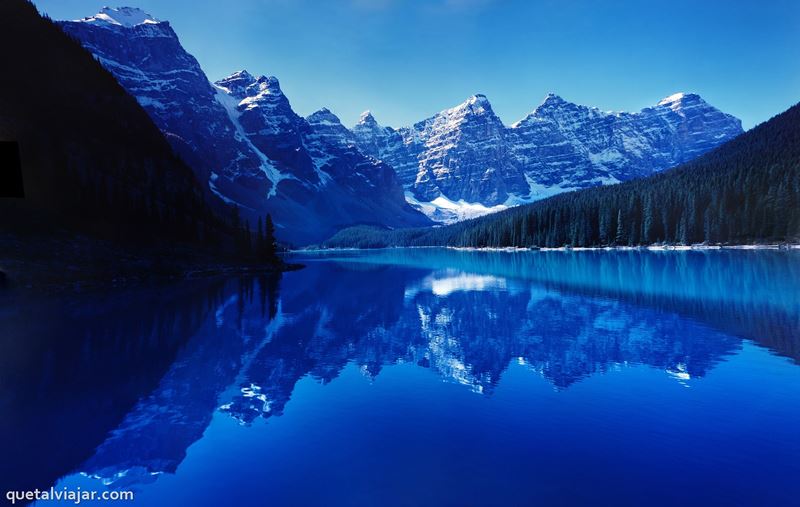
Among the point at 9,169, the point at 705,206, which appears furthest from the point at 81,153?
the point at 705,206

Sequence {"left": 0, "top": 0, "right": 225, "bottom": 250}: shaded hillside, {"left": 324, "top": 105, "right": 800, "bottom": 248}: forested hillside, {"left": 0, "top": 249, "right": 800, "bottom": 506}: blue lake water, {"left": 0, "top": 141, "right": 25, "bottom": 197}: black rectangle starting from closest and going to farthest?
{"left": 0, "top": 141, "right": 25, "bottom": 197}: black rectangle
{"left": 0, "top": 249, "right": 800, "bottom": 506}: blue lake water
{"left": 0, "top": 0, "right": 225, "bottom": 250}: shaded hillside
{"left": 324, "top": 105, "right": 800, "bottom": 248}: forested hillside

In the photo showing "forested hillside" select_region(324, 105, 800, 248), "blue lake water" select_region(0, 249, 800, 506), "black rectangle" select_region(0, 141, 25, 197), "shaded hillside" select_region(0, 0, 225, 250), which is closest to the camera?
"black rectangle" select_region(0, 141, 25, 197)

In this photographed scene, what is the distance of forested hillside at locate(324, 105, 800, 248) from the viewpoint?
4983 inches

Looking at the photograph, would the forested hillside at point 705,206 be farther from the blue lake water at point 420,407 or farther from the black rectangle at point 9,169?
the black rectangle at point 9,169

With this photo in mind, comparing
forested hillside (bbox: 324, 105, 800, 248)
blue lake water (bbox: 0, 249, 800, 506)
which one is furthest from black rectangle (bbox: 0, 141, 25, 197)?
forested hillside (bbox: 324, 105, 800, 248)

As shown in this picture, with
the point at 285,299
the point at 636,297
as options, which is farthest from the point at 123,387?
the point at 636,297

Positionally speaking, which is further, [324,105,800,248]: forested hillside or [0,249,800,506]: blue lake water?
[324,105,800,248]: forested hillside

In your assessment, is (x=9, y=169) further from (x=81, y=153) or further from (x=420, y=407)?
(x=81, y=153)

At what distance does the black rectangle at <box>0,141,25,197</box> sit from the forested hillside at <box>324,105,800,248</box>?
153 meters

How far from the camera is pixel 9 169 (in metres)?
5.15

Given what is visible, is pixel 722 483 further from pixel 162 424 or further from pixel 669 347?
pixel 162 424

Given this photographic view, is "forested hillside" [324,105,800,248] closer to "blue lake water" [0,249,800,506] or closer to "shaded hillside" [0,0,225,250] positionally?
"blue lake water" [0,249,800,506]

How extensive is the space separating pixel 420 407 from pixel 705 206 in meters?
154

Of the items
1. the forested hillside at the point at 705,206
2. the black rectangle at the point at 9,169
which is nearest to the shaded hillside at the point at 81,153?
the black rectangle at the point at 9,169
